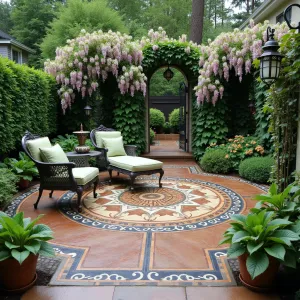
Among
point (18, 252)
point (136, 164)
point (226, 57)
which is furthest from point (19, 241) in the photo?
point (226, 57)

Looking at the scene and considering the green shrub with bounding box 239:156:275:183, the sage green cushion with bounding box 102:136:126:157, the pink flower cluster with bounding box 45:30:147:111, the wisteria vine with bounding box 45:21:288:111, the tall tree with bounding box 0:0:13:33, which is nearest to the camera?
the green shrub with bounding box 239:156:275:183

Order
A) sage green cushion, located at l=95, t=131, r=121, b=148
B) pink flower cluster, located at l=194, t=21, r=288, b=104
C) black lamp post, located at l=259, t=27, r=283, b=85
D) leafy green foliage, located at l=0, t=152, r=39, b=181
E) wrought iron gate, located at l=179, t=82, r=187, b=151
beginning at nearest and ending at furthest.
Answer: black lamp post, located at l=259, t=27, r=283, b=85 → leafy green foliage, located at l=0, t=152, r=39, b=181 → sage green cushion, located at l=95, t=131, r=121, b=148 → pink flower cluster, located at l=194, t=21, r=288, b=104 → wrought iron gate, located at l=179, t=82, r=187, b=151

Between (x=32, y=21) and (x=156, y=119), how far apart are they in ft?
38.9

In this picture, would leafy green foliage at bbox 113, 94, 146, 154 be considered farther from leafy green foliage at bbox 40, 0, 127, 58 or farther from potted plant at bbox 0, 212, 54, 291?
leafy green foliage at bbox 40, 0, 127, 58

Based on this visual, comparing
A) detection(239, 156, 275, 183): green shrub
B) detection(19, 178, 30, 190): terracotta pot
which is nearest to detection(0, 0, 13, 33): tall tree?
detection(19, 178, 30, 190): terracotta pot

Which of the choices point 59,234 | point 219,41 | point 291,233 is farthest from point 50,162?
point 219,41

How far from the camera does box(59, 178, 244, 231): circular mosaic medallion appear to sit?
3572 millimetres

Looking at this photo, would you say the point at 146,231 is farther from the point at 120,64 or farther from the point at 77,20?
the point at 77,20

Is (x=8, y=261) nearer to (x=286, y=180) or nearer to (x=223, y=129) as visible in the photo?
(x=286, y=180)

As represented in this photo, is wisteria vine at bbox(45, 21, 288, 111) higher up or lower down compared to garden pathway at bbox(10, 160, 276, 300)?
higher up

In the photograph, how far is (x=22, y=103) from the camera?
5609 millimetres

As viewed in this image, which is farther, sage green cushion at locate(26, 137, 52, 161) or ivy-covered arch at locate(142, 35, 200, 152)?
ivy-covered arch at locate(142, 35, 200, 152)

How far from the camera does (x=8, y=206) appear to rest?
4238mm

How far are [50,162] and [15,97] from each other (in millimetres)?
2005
